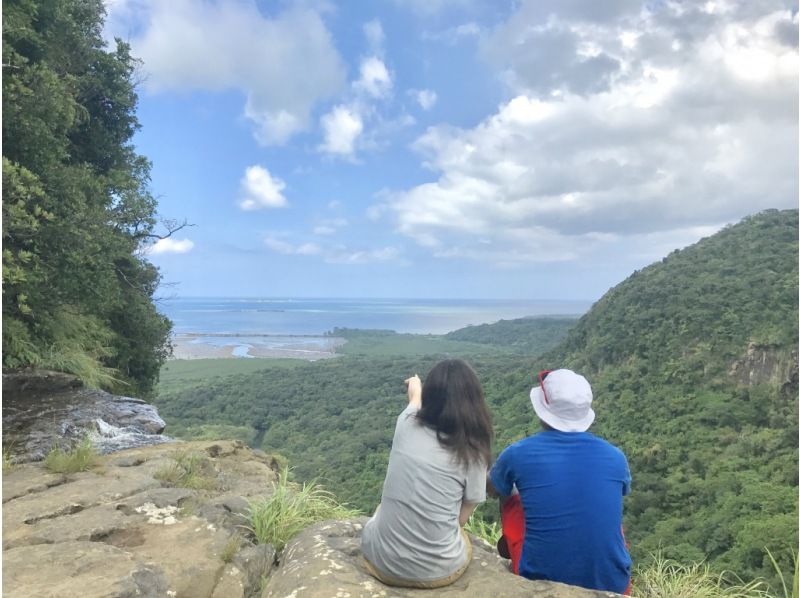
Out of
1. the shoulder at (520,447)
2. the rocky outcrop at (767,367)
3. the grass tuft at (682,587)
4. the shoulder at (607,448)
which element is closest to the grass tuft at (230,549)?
the shoulder at (520,447)

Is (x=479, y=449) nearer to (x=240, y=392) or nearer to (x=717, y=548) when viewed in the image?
(x=717, y=548)

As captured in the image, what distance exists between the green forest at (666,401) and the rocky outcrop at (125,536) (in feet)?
45.1

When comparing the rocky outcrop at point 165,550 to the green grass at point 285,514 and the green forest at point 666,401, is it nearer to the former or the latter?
the green grass at point 285,514

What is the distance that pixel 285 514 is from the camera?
3945 millimetres

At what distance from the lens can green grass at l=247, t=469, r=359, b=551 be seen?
12.5ft

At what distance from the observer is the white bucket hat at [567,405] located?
2.76 metres

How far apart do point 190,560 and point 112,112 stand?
34.8ft

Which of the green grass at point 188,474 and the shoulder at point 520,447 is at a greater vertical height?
the shoulder at point 520,447

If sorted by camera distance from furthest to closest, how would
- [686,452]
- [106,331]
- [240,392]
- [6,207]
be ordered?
[240,392] < [686,452] < [106,331] < [6,207]

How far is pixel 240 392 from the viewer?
4912cm

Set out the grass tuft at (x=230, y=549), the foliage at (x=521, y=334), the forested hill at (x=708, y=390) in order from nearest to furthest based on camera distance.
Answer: the grass tuft at (x=230, y=549) < the forested hill at (x=708, y=390) < the foliage at (x=521, y=334)

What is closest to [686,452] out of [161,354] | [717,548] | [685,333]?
[717,548]

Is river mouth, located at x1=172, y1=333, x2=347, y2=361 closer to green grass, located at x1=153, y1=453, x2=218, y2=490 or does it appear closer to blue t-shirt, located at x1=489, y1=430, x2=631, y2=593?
green grass, located at x1=153, y1=453, x2=218, y2=490

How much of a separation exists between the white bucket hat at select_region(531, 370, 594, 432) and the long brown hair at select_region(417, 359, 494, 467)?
307mm
